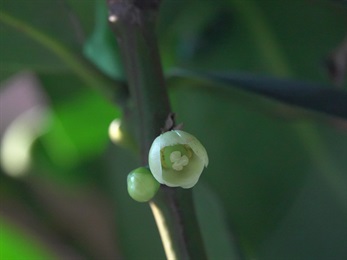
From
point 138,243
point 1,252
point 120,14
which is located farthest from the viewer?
point 1,252

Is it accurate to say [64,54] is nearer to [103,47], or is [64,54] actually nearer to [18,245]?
[103,47]

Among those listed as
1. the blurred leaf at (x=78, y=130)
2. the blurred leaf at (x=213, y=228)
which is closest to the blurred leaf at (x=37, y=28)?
the blurred leaf at (x=213, y=228)

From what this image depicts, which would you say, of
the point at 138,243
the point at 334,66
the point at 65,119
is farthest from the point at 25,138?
the point at 334,66

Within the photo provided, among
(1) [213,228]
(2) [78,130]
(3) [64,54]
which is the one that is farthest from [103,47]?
(2) [78,130]

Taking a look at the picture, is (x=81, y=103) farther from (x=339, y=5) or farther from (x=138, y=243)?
(x=339, y=5)

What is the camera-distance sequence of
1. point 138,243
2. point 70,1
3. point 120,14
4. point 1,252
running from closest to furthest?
point 120,14, point 70,1, point 138,243, point 1,252

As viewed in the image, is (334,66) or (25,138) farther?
(25,138)

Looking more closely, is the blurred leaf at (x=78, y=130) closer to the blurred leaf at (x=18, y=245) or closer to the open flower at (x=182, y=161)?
the blurred leaf at (x=18, y=245)
